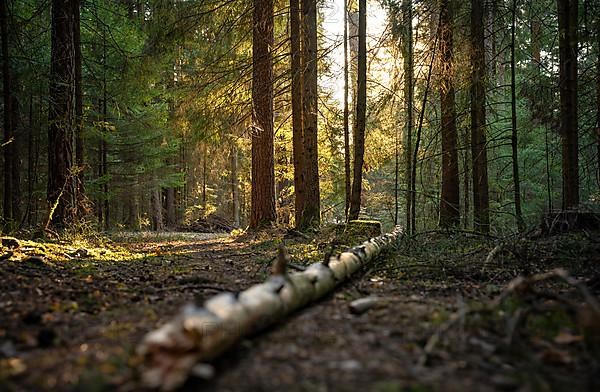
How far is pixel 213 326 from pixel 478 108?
26.8 ft

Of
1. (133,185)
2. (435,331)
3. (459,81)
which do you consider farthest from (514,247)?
(133,185)

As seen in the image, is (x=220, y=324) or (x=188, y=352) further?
(x=220, y=324)

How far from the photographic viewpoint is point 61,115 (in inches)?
308

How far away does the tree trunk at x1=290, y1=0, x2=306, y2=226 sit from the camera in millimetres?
10297

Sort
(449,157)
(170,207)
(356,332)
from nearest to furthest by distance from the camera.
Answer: (356,332) < (449,157) < (170,207)

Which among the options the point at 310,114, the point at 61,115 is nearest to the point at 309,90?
the point at 310,114

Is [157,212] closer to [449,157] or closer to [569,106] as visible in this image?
[449,157]

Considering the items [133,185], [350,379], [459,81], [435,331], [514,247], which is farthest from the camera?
[133,185]

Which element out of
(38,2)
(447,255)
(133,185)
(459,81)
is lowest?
(447,255)

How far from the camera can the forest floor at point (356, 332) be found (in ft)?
5.79

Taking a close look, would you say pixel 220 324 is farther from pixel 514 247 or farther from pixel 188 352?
pixel 514 247

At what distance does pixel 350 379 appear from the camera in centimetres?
177

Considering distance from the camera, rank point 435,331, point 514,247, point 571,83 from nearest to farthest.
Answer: point 435,331 → point 514,247 → point 571,83

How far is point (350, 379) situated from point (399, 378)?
217 millimetres
